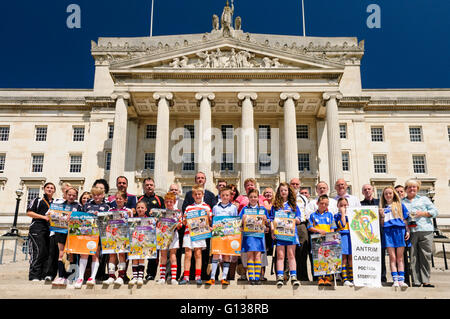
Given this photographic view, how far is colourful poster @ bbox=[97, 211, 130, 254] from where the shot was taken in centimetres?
855

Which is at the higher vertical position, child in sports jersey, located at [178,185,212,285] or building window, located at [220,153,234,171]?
building window, located at [220,153,234,171]

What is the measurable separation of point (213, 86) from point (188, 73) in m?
2.34

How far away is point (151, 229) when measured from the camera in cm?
872

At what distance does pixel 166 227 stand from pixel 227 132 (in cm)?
2655

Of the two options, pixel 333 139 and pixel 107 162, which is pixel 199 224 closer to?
pixel 333 139

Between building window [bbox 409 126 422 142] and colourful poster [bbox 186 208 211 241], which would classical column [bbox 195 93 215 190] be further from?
building window [bbox 409 126 422 142]

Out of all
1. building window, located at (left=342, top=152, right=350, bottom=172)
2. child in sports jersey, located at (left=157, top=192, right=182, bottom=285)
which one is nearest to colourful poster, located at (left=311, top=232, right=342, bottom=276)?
child in sports jersey, located at (left=157, top=192, right=182, bottom=285)

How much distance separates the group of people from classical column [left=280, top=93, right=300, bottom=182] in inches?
720

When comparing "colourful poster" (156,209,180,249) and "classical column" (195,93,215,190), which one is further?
"classical column" (195,93,215,190)

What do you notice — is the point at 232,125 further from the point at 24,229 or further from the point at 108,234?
the point at 108,234

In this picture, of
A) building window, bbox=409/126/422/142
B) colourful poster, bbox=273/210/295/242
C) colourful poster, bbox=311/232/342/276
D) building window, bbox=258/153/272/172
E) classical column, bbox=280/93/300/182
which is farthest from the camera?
building window, bbox=409/126/422/142

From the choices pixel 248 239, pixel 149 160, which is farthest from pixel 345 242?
pixel 149 160
